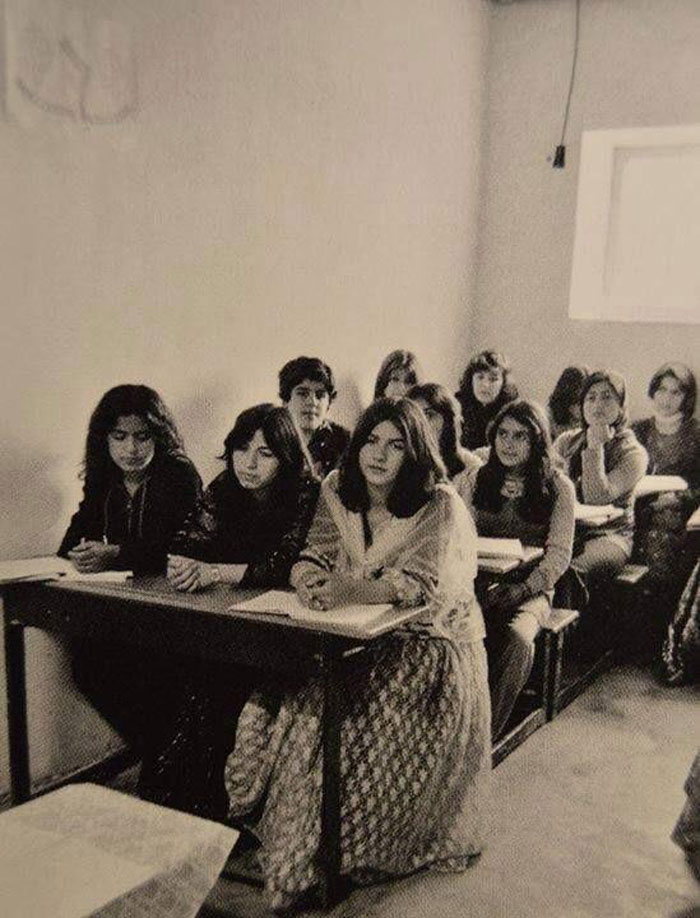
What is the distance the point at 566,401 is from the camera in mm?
5527

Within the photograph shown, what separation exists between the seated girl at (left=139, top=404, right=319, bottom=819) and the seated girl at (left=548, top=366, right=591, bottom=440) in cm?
282

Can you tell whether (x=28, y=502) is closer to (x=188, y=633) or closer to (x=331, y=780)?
(x=188, y=633)

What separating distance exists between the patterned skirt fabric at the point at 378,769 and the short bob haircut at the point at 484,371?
2.70 meters

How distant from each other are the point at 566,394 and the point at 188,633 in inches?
137

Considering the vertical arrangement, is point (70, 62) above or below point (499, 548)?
above

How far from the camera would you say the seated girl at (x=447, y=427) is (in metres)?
4.15

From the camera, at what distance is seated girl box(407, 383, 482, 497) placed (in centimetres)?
415

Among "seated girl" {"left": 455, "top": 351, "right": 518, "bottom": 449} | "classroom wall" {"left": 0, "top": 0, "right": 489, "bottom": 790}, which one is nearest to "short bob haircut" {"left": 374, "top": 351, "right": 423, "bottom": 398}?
"classroom wall" {"left": 0, "top": 0, "right": 489, "bottom": 790}

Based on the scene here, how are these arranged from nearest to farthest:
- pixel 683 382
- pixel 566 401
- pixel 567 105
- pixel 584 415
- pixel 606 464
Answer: pixel 606 464 < pixel 584 415 < pixel 683 382 < pixel 566 401 < pixel 567 105

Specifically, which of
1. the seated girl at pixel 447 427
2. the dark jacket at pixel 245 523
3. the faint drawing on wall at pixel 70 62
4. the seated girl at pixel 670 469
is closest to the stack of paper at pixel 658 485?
the seated girl at pixel 670 469

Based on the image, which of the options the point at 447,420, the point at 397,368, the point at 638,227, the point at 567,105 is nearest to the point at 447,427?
the point at 447,420

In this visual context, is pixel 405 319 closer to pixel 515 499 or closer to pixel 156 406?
pixel 515 499

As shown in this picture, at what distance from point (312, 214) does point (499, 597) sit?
74.0 inches

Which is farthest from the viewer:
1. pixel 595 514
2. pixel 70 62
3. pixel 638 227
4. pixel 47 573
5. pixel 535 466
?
pixel 638 227
